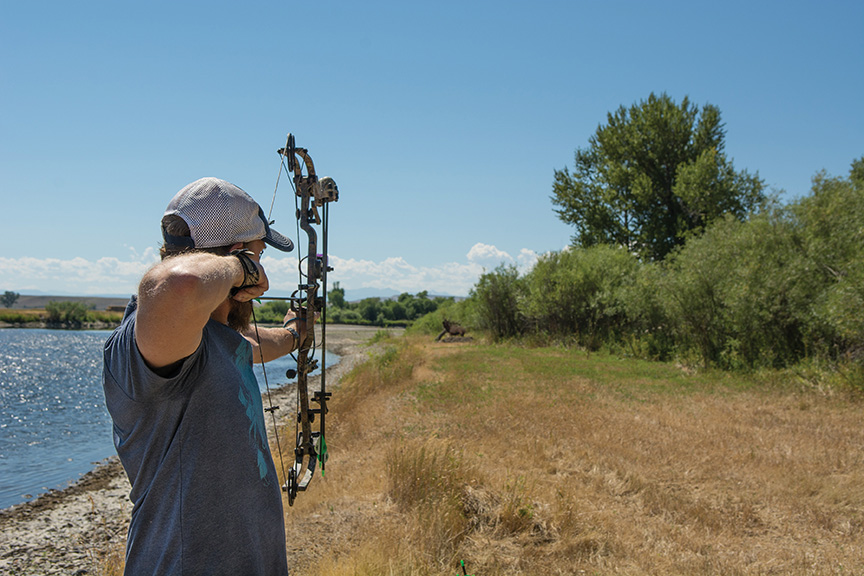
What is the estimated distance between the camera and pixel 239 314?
1970 mm

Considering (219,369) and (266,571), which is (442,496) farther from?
(219,369)

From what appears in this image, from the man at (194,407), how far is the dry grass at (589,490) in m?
2.57

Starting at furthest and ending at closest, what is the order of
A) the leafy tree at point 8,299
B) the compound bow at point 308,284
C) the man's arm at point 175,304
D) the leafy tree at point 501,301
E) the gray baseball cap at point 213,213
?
1. the leafy tree at point 8,299
2. the leafy tree at point 501,301
3. the compound bow at point 308,284
4. the gray baseball cap at point 213,213
5. the man's arm at point 175,304

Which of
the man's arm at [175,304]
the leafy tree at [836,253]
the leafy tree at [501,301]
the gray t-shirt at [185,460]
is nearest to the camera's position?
the man's arm at [175,304]

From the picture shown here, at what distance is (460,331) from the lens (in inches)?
1451

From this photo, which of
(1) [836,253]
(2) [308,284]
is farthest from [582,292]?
(2) [308,284]

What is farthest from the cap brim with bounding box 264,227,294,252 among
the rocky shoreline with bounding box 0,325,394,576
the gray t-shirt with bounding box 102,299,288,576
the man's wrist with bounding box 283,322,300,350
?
the rocky shoreline with bounding box 0,325,394,576

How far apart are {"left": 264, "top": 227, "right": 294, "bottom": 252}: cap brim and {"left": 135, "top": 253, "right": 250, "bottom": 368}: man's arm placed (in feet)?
1.70

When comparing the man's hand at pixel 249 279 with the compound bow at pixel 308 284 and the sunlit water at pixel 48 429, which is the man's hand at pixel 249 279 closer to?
the compound bow at pixel 308 284

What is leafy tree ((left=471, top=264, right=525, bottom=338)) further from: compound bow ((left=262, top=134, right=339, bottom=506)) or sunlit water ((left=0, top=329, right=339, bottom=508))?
compound bow ((left=262, top=134, right=339, bottom=506))

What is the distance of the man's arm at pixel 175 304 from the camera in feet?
4.48

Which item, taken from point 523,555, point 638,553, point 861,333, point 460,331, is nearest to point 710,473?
point 638,553

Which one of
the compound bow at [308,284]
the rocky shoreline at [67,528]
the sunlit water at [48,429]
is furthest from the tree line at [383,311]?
the compound bow at [308,284]

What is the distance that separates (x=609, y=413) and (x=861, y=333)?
19.0ft
